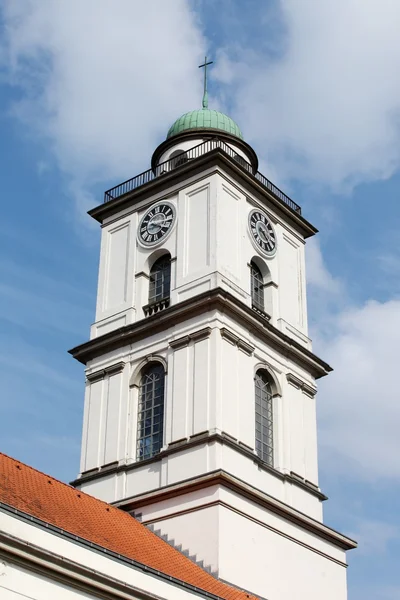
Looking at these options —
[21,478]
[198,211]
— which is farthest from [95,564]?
[198,211]

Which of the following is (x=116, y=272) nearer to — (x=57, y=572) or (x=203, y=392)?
(x=203, y=392)

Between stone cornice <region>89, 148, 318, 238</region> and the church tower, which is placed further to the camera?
stone cornice <region>89, 148, 318, 238</region>

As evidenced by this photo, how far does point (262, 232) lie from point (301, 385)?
18.1 feet

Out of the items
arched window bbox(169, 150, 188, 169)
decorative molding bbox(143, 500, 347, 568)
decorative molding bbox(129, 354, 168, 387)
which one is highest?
arched window bbox(169, 150, 188, 169)

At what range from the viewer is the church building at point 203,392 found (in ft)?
98.3

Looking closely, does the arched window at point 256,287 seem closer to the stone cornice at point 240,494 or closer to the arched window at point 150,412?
the arched window at point 150,412

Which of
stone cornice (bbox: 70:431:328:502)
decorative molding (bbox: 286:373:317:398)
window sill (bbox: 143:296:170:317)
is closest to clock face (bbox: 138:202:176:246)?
window sill (bbox: 143:296:170:317)

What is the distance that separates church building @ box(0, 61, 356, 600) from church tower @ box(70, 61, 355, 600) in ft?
0.16

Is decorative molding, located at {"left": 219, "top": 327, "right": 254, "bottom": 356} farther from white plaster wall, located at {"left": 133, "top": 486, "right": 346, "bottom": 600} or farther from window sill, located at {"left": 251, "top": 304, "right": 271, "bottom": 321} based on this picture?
white plaster wall, located at {"left": 133, "top": 486, "right": 346, "bottom": 600}

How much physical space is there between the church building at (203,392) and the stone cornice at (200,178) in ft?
0.16

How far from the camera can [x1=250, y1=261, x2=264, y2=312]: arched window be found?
36.4m

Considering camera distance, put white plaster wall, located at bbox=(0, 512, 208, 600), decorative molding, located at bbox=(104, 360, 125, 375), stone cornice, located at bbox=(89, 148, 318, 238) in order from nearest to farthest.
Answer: white plaster wall, located at bbox=(0, 512, 208, 600)
decorative molding, located at bbox=(104, 360, 125, 375)
stone cornice, located at bbox=(89, 148, 318, 238)


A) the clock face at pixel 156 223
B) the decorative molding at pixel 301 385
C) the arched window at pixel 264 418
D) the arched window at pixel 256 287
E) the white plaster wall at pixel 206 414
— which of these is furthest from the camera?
the clock face at pixel 156 223

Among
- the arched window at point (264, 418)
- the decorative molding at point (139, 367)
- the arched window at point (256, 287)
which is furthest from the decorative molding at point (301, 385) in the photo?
the decorative molding at point (139, 367)
